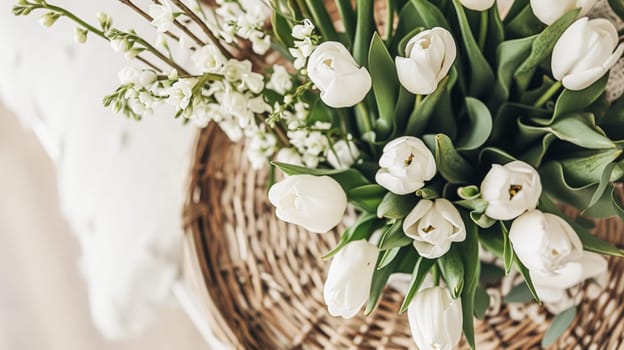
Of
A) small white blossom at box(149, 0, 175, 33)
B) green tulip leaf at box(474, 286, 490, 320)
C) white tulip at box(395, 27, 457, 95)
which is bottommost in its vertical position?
green tulip leaf at box(474, 286, 490, 320)

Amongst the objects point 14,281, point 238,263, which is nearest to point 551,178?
point 238,263

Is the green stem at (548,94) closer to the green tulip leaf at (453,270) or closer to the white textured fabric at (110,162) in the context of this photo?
the green tulip leaf at (453,270)

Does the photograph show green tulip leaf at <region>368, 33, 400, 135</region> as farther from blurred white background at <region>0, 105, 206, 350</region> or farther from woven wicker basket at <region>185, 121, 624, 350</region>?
blurred white background at <region>0, 105, 206, 350</region>

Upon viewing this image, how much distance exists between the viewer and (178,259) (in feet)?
2.77

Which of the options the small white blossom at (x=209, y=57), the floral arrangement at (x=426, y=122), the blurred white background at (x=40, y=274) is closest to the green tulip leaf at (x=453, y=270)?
the floral arrangement at (x=426, y=122)

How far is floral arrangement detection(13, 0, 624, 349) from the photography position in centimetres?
45

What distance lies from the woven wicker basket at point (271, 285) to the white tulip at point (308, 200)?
22 centimetres

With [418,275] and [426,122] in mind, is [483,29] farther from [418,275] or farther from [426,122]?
[418,275]

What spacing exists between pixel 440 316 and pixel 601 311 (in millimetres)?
254

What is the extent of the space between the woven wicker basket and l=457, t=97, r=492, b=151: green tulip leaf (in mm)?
211

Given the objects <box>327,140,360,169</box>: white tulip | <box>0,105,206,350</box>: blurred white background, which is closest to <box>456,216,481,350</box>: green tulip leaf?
<box>327,140,360,169</box>: white tulip

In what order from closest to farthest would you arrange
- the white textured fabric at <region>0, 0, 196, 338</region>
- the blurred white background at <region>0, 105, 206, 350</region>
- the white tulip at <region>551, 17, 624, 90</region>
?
the white tulip at <region>551, 17, 624, 90</region>
the white textured fabric at <region>0, 0, 196, 338</region>
the blurred white background at <region>0, 105, 206, 350</region>

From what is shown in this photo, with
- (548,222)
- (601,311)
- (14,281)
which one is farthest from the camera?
(14,281)

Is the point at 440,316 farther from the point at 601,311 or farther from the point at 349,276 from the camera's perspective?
the point at 601,311
